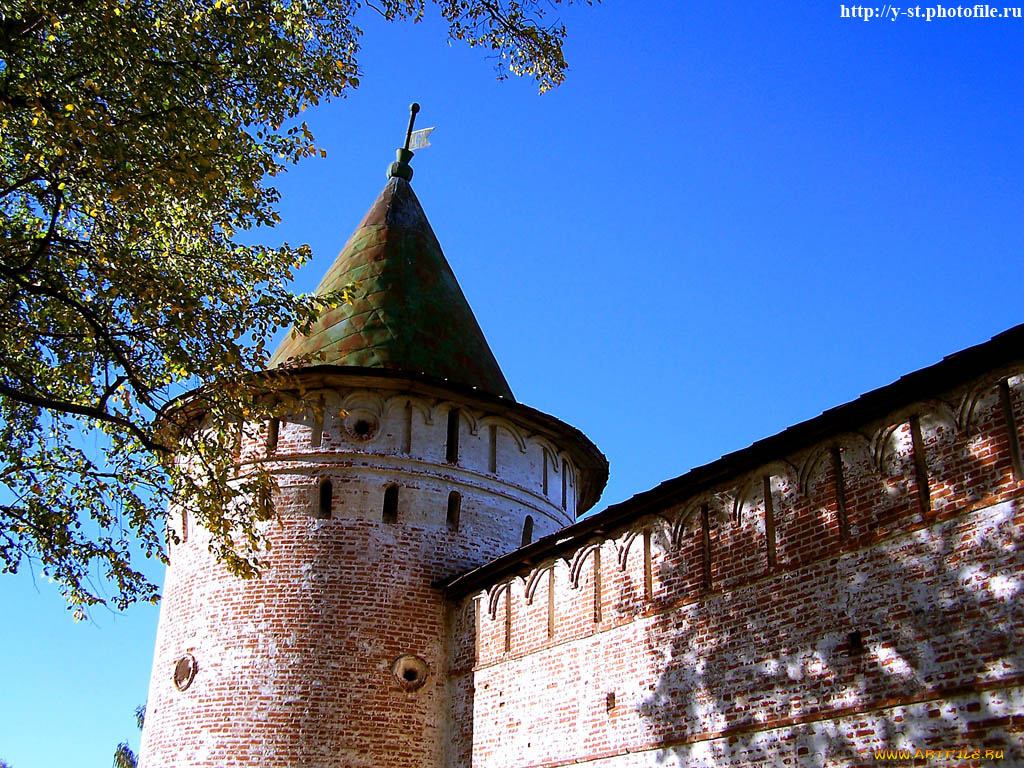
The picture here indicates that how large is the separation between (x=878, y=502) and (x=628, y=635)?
312 centimetres

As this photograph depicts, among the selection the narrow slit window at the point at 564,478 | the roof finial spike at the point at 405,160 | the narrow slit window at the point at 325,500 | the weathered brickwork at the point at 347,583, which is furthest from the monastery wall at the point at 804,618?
the roof finial spike at the point at 405,160

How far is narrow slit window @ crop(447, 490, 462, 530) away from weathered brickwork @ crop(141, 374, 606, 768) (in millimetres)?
24

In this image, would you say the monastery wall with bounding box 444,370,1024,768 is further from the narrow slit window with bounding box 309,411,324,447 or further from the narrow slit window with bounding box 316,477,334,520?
the narrow slit window with bounding box 309,411,324,447

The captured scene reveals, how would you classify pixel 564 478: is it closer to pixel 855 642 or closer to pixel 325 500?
pixel 325 500

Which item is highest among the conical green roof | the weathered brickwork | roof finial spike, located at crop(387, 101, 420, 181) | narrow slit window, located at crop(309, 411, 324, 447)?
roof finial spike, located at crop(387, 101, 420, 181)

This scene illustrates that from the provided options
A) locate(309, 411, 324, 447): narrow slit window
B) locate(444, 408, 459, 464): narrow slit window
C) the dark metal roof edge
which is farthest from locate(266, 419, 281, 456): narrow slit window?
the dark metal roof edge

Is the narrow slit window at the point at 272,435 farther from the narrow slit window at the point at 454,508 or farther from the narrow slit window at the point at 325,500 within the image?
the narrow slit window at the point at 454,508

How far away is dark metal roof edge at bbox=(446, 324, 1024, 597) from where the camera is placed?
7.53 meters

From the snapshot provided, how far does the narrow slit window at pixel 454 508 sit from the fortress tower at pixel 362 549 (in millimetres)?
16

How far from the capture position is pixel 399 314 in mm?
15273

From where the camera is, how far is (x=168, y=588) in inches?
560

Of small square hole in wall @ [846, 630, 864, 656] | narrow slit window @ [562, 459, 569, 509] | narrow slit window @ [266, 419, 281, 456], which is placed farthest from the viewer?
narrow slit window @ [562, 459, 569, 509]

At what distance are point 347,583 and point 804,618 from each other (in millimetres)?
6383

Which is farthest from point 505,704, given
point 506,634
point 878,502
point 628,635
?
point 878,502
